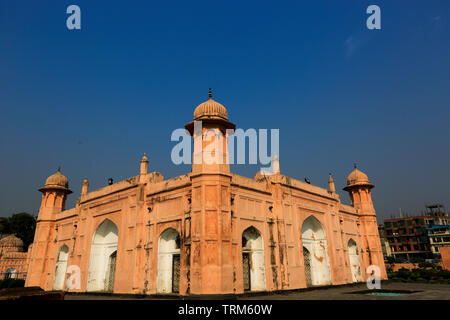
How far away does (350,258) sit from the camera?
83.0 feet

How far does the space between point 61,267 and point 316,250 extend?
2028cm

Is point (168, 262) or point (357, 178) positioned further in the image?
point (357, 178)

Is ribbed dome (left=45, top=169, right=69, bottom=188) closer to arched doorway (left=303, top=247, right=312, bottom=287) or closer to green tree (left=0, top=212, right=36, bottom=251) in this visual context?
arched doorway (left=303, top=247, right=312, bottom=287)

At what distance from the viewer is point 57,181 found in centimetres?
2761

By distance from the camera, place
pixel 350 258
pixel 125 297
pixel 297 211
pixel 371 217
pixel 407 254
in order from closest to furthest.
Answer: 1. pixel 125 297
2. pixel 297 211
3. pixel 350 258
4. pixel 371 217
5. pixel 407 254

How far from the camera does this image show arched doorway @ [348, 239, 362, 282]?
82.1ft

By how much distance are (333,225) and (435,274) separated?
12.0 meters

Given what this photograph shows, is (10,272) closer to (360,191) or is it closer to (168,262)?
(168,262)

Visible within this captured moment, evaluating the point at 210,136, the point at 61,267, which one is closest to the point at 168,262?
the point at 210,136

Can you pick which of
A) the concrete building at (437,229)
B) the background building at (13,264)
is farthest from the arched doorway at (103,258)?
the concrete building at (437,229)

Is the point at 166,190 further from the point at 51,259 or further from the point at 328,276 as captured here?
the point at 51,259

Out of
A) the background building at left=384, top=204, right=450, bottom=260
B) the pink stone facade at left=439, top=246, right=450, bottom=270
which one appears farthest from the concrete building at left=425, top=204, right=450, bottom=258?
the pink stone facade at left=439, top=246, right=450, bottom=270

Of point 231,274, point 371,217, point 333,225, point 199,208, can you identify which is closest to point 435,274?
point 371,217

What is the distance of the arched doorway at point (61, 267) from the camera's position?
81.1 ft
